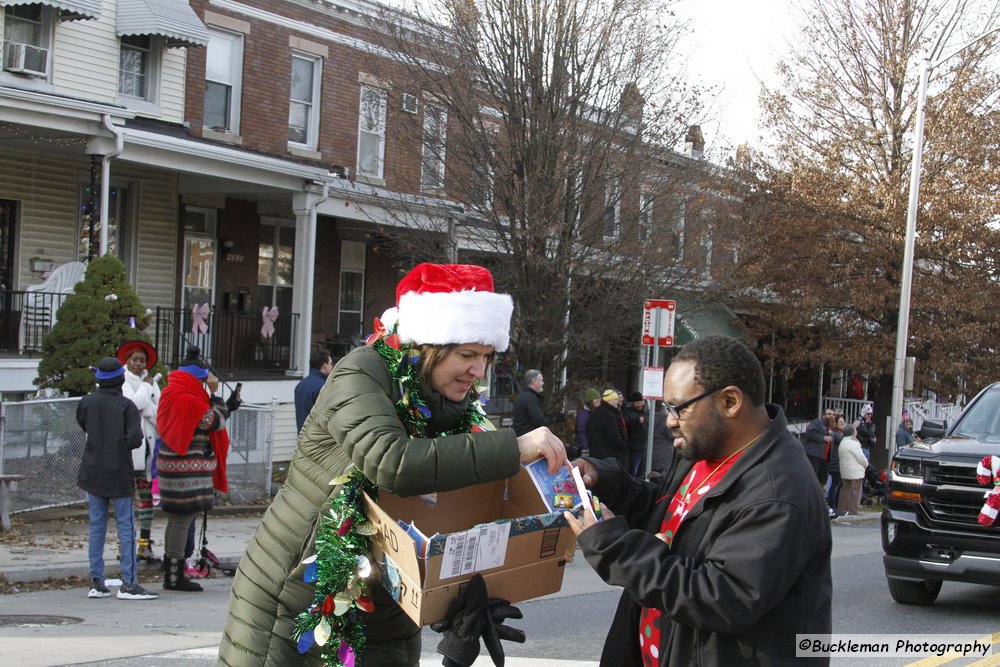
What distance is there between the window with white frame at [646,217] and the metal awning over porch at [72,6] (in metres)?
8.65

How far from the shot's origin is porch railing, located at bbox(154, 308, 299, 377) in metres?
16.9

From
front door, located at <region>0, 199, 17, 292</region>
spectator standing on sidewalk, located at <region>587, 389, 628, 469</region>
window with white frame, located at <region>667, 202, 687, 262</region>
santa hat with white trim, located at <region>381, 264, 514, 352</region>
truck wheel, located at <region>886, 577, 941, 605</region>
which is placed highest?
window with white frame, located at <region>667, 202, 687, 262</region>

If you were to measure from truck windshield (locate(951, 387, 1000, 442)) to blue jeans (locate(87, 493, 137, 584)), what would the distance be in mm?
7529

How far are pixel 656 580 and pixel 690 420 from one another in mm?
472

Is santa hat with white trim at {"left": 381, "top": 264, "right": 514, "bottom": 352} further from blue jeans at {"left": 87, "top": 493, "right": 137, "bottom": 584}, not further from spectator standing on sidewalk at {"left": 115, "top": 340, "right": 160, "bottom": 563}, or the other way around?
spectator standing on sidewalk at {"left": 115, "top": 340, "right": 160, "bottom": 563}

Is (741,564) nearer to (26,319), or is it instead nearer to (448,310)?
(448,310)

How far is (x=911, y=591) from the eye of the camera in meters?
9.30

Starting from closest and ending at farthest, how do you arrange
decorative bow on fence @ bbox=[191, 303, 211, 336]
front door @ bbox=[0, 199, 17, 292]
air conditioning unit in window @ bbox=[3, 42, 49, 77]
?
air conditioning unit in window @ bbox=[3, 42, 49, 77] → front door @ bbox=[0, 199, 17, 292] → decorative bow on fence @ bbox=[191, 303, 211, 336]

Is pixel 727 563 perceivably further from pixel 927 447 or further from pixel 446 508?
pixel 927 447

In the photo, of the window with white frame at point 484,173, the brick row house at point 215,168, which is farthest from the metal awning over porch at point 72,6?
the window with white frame at point 484,173

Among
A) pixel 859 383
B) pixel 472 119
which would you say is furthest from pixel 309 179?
pixel 859 383

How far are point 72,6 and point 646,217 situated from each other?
355 inches

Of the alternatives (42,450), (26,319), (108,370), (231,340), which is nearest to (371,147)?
(231,340)

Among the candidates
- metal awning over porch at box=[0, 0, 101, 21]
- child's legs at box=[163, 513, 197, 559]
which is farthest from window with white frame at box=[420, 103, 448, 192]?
child's legs at box=[163, 513, 197, 559]
